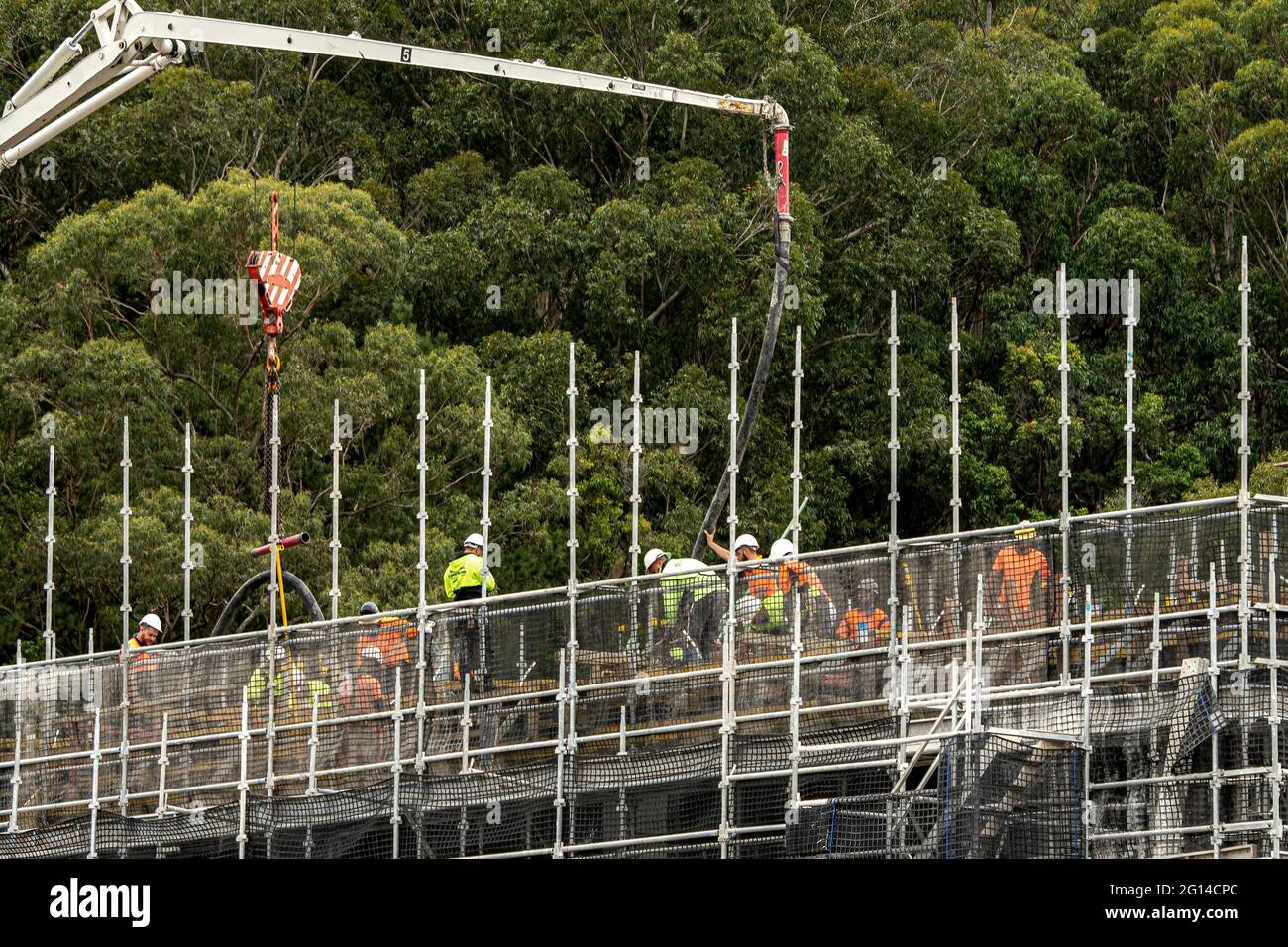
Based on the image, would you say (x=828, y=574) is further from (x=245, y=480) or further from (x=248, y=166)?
(x=248, y=166)

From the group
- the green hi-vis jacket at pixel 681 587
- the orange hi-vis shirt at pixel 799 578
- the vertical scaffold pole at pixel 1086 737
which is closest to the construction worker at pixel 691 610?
the green hi-vis jacket at pixel 681 587

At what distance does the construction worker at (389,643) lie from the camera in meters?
21.9

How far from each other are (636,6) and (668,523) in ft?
33.1

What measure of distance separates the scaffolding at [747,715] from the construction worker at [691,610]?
0.9 inches

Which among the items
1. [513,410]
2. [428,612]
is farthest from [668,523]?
[428,612]

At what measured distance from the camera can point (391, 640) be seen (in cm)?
2202

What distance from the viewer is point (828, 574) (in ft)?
67.9

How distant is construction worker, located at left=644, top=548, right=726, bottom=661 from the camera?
2106 cm

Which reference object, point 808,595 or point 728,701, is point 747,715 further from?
point 808,595

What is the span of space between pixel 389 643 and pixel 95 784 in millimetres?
2977

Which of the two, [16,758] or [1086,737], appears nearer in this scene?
[1086,737]

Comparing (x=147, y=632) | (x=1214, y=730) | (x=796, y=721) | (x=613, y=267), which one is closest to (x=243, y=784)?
(x=147, y=632)

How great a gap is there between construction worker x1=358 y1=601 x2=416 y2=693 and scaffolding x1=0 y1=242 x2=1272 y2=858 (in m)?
0.03

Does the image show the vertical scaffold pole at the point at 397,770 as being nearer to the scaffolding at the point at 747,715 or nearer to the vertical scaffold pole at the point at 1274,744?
the scaffolding at the point at 747,715
